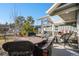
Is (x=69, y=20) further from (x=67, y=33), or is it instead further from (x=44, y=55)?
(x=44, y=55)

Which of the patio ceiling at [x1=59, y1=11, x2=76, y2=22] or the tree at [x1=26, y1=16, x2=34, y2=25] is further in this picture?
the patio ceiling at [x1=59, y1=11, x2=76, y2=22]

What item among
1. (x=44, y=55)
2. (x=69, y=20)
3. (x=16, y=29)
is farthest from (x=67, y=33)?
(x=16, y=29)

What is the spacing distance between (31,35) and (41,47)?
0.88 feet

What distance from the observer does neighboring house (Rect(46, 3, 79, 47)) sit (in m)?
4.76

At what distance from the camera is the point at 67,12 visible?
191 inches

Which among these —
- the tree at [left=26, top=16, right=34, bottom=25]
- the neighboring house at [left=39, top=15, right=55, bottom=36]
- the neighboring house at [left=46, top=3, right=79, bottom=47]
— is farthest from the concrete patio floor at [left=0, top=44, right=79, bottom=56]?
the tree at [left=26, top=16, right=34, bottom=25]

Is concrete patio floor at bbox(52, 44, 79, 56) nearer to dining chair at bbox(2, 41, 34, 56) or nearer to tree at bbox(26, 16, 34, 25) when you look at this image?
dining chair at bbox(2, 41, 34, 56)

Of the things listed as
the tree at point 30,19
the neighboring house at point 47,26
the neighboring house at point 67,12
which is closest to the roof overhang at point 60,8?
the neighboring house at point 67,12

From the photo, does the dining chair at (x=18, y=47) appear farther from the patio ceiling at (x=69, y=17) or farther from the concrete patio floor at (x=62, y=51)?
the patio ceiling at (x=69, y=17)

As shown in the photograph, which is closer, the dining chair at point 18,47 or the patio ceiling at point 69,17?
the dining chair at point 18,47

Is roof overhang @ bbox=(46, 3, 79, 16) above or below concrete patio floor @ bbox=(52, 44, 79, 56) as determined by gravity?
above

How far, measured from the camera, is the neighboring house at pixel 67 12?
4.76 metres

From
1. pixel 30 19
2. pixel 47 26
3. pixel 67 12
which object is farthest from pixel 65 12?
pixel 30 19

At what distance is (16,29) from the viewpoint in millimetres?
4734
